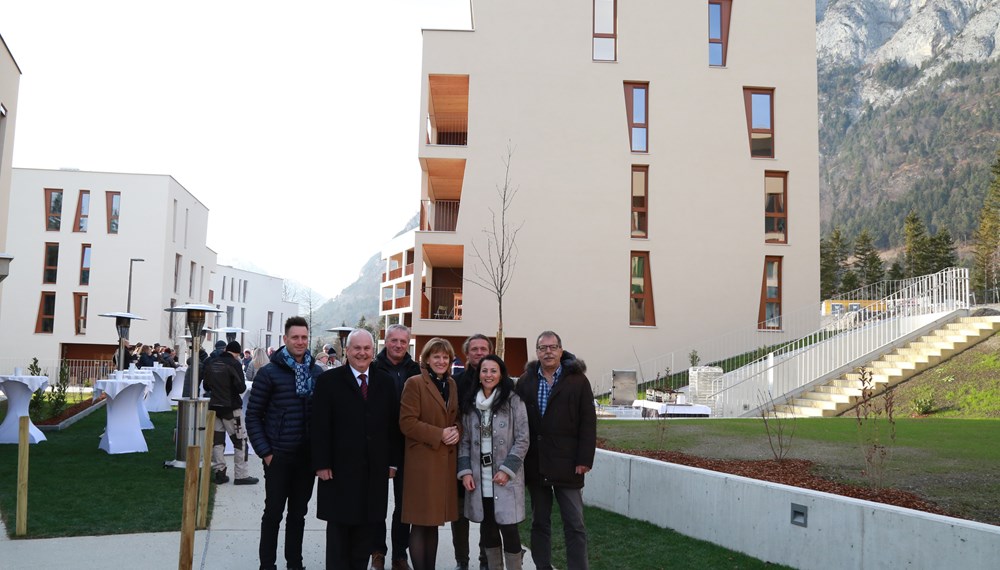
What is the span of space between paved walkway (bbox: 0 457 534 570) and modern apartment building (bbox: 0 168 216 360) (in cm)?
3837

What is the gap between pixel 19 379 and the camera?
1246 cm

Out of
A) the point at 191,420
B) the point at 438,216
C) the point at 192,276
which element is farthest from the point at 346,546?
the point at 192,276

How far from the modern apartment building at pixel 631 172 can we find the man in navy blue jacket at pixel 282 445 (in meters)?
19.9

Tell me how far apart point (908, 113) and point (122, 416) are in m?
177

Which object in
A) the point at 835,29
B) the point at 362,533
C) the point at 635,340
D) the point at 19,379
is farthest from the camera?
the point at 835,29

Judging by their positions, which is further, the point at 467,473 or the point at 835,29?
the point at 835,29

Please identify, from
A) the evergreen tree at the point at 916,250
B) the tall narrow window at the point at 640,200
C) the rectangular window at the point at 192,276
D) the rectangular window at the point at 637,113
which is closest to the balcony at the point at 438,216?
the tall narrow window at the point at 640,200

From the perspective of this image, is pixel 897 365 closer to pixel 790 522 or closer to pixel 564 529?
pixel 790 522

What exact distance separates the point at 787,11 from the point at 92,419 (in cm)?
2607

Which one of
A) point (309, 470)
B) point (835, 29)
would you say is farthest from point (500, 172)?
point (835, 29)

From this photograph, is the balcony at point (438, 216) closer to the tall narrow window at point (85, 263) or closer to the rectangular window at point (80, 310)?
the tall narrow window at point (85, 263)

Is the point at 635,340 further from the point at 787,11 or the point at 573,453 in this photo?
the point at 573,453

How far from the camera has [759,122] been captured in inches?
1081

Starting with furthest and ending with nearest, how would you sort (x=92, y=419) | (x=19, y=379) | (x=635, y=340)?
1. (x=635, y=340)
2. (x=92, y=419)
3. (x=19, y=379)
